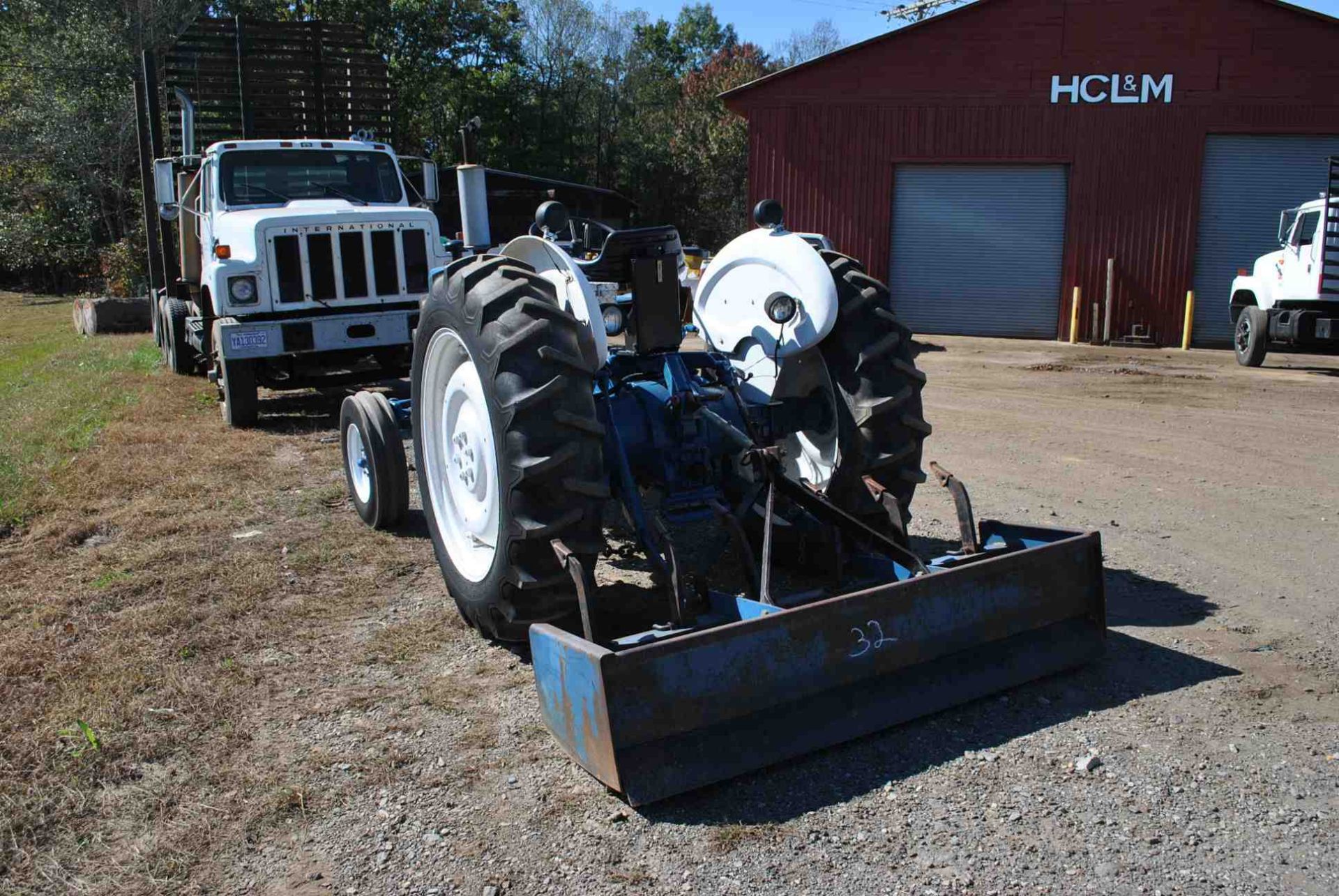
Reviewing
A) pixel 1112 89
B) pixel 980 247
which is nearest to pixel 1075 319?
pixel 980 247

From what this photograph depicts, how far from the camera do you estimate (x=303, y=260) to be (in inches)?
397

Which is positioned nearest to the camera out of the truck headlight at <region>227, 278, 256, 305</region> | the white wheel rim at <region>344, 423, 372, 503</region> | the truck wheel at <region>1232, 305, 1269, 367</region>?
the white wheel rim at <region>344, 423, 372, 503</region>

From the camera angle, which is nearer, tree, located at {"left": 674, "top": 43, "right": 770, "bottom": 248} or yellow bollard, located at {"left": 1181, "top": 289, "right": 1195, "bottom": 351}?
yellow bollard, located at {"left": 1181, "top": 289, "right": 1195, "bottom": 351}

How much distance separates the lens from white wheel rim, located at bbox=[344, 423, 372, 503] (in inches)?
267

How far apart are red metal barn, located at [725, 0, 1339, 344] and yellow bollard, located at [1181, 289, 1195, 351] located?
0.26 meters

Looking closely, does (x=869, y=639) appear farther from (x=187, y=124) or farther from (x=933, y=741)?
(x=187, y=124)

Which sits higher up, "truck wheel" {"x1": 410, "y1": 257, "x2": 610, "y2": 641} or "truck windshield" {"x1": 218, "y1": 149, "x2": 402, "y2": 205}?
"truck windshield" {"x1": 218, "y1": 149, "x2": 402, "y2": 205}

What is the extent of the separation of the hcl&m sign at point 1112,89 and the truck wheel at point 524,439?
17.5m

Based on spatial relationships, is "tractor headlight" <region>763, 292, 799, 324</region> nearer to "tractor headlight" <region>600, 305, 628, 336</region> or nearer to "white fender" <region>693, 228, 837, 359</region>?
"white fender" <region>693, 228, 837, 359</region>

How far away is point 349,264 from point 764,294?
20.2ft

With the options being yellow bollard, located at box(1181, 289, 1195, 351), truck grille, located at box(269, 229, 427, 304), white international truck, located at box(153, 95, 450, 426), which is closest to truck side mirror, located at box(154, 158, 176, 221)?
white international truck, located at box(153, 95, 450, 426)

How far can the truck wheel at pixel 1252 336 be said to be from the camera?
15.6 meters

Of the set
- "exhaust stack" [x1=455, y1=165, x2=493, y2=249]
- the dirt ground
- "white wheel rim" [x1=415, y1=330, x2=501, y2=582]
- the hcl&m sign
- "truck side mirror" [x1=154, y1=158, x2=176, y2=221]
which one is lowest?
the dirt ground

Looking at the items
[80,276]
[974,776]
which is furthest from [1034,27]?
[80,276]
